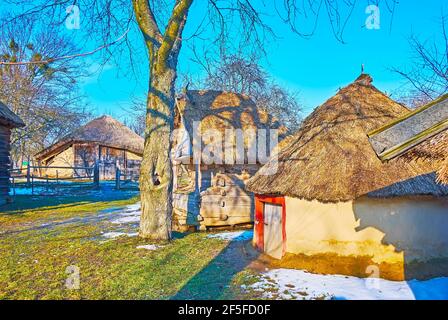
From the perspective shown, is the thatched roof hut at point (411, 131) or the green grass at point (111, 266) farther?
the green grass at point (111, 266)

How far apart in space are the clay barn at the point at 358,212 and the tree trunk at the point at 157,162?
297 cm

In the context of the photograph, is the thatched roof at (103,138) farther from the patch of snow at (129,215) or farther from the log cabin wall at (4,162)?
the patch of snow at (129,215)

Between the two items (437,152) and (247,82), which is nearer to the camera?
→ (437,152)

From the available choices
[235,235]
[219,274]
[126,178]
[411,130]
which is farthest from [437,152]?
[126,178]

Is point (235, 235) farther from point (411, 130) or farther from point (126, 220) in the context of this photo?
point (411, 130)

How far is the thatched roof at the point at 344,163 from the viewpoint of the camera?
247 inches

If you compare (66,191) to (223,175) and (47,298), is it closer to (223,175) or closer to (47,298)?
(223,175)

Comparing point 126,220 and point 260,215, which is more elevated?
point 260,215

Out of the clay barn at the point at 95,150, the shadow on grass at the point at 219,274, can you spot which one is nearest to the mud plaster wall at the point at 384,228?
the shadow on grass at the point at 219,274

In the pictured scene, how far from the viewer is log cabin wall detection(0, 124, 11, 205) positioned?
14.7 m

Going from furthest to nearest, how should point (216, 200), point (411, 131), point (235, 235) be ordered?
point (216, 200) → point (235, 235) → point (411, 131)

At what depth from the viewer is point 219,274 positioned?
248 inches

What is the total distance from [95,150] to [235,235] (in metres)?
23.8

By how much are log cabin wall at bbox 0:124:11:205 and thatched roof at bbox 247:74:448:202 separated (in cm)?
1270
